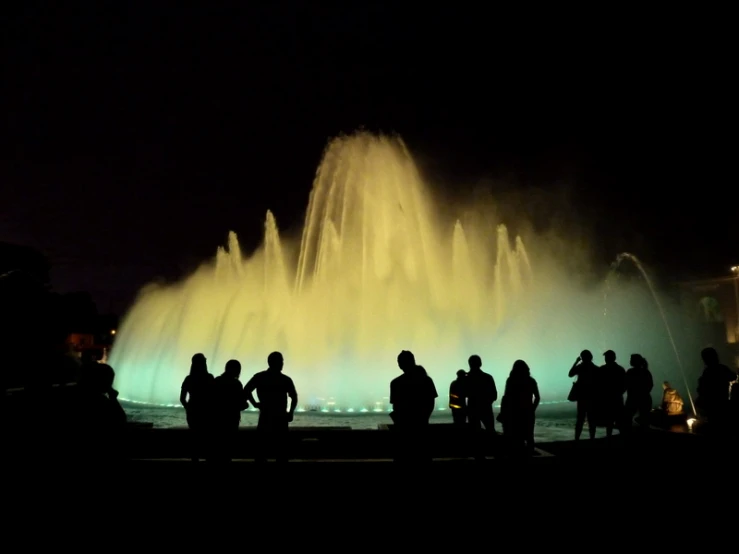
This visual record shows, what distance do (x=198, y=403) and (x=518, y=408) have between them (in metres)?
4.29

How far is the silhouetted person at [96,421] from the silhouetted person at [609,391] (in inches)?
282

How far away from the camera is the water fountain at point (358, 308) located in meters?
20.3

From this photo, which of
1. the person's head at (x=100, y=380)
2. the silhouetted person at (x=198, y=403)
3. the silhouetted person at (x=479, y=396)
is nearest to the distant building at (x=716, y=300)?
the silhouetted person at (x=479, y=396)

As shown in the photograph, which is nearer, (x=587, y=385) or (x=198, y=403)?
(x=198, y=403)

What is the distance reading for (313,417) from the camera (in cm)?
1655

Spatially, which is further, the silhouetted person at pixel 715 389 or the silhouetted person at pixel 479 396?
the silhouetted person at pixel 479 396

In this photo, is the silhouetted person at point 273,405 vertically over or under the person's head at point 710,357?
under

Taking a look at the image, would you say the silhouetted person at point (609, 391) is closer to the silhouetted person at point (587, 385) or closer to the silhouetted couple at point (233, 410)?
the silhouetted person at point (587, 385)

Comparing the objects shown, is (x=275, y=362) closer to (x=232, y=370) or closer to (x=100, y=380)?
(x=232, y=370)

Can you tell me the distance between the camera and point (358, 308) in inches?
848

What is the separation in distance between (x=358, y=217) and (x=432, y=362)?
7644mm

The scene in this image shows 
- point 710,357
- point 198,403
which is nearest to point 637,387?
point 710,357

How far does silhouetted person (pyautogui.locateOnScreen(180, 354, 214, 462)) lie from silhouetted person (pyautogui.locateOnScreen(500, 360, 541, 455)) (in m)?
4.02

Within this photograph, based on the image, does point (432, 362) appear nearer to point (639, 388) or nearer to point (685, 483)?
point (639, 388)
